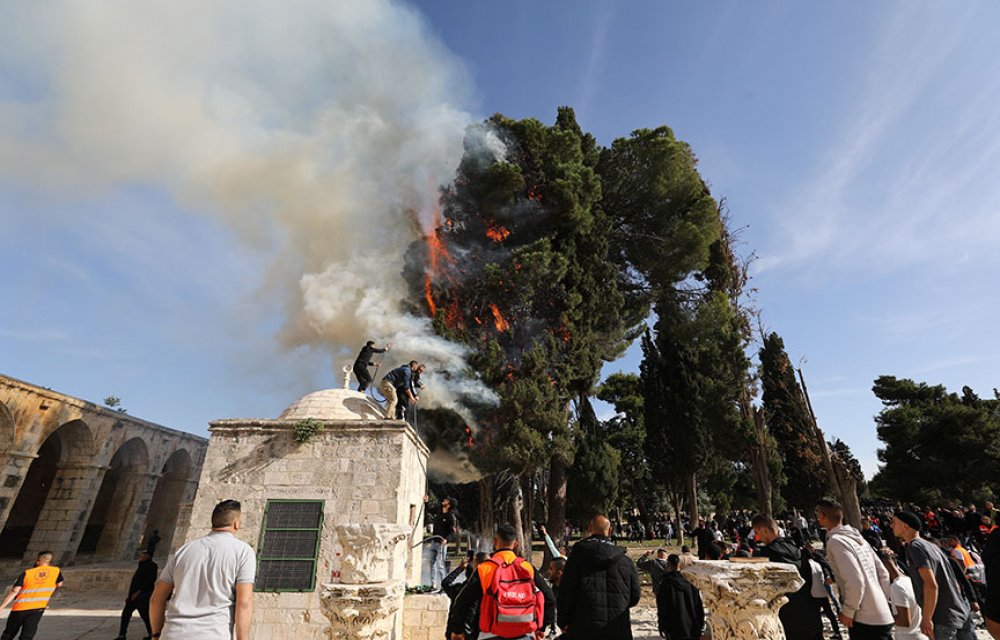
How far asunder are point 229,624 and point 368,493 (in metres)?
4.99

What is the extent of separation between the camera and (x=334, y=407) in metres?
9.19

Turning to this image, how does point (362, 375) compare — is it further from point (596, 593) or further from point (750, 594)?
point (750, 594)

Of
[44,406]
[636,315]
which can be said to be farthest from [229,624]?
[636,315]

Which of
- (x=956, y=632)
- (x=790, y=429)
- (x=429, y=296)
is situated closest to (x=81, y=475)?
(x=429, y=296)

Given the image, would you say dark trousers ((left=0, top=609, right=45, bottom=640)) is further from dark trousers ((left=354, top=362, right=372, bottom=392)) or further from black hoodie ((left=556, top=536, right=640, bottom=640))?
black hoodie ((left=556, top=536, right=640, bottom=640))

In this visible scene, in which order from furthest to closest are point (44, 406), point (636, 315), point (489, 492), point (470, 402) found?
point (636, 315) → point (489, 492) → point (470, 402) → point (44, 406)

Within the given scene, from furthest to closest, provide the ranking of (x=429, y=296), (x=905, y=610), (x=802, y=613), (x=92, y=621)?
(x=429, y=296), (x=92, y=621), (x=905, y=610), (x=802, y=613)

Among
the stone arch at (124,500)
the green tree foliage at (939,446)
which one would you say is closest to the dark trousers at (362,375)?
the stone arch at (124,500)

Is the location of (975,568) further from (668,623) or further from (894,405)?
(894,405)

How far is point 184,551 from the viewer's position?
3.12 meters

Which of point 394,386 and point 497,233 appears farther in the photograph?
point 497,233

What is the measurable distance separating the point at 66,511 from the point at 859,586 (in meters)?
22.3

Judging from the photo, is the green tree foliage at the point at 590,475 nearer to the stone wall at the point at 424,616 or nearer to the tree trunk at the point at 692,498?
the tree trunk at the point at 692,498

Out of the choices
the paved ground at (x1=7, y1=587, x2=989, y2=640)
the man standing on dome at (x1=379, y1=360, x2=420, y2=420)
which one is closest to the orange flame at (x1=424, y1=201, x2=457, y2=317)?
the man standing on dome at (x1=379, y1=360, x2=420, y2=420)
